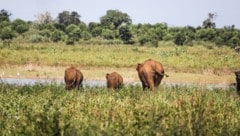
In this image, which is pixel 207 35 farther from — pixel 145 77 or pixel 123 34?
pixel 145 77

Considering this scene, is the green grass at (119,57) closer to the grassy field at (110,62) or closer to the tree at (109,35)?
the grassy field at (110,62)

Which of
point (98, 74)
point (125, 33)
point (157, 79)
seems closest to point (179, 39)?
point (125, 33)

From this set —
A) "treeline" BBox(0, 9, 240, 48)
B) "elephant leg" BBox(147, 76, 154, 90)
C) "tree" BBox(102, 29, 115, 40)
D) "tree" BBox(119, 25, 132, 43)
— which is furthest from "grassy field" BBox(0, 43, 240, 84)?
"tree" BBox(102, 29, 115, 40)

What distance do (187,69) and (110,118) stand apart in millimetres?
39841

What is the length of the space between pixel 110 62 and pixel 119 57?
3123 mm

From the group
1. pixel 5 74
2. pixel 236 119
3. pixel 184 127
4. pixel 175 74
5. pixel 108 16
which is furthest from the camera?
pixel 108 16

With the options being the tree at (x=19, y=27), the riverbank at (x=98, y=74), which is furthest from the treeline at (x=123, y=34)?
the riverbank at (x=98, y=74)

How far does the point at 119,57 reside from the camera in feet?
171

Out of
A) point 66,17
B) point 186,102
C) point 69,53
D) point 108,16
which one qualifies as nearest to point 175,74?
point 69,53

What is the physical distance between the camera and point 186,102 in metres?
9.04

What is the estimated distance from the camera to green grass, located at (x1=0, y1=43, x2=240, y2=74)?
48.4 m

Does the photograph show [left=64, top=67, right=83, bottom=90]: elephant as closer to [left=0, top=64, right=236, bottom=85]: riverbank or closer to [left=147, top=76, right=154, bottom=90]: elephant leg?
[left=147, top=76, right=154, bottom=90]: elephant leg

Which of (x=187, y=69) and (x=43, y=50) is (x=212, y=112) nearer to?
(x=187, y=69)

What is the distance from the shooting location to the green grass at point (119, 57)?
48406mm
